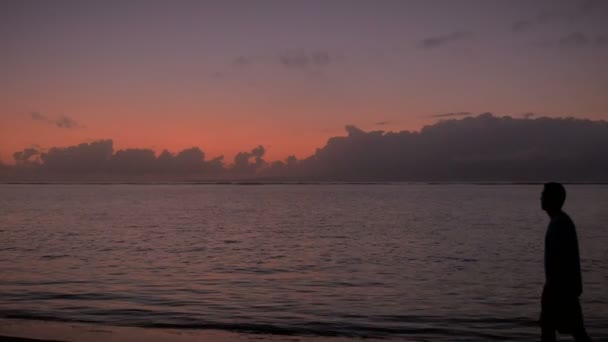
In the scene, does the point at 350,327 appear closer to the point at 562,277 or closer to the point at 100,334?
the point at 100,334

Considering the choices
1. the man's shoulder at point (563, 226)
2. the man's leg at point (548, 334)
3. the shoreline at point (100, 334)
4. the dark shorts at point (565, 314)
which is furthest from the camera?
the shoreline at point (100, 334)

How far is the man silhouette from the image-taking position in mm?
7703

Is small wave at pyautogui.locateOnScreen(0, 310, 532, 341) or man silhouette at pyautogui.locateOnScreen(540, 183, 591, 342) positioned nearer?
man silhouette at pyautogui.locateOnScreen(540, 183, 591, 342)

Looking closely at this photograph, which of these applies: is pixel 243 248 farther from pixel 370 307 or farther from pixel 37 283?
pixel 370 307

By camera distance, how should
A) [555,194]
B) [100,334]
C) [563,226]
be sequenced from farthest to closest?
[100,334], [555,194], [563,226]

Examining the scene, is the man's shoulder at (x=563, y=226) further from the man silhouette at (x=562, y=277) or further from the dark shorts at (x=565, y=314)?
the dark shorts at (x=565, y=314)

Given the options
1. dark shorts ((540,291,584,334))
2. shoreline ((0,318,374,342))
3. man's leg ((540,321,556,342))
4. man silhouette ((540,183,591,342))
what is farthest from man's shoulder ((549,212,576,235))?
shoreline ((0,318,374,342))

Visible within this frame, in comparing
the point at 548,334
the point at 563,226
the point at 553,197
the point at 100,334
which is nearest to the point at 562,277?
the point at 563,226

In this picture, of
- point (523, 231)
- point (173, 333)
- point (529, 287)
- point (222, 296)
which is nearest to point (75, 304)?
point (222, 296)

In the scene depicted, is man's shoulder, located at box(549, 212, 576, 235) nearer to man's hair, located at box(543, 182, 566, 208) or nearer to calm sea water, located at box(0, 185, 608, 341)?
man's hair, located at box(543, 182, 566, 208)

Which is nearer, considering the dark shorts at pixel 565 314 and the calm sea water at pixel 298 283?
the dark shorts at pixel 565 314

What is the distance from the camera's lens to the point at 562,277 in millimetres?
7773

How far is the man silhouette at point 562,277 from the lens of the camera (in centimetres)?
770

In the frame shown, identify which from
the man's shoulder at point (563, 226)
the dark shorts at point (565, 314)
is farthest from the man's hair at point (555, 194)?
the dark shorts at point (565, 314)
